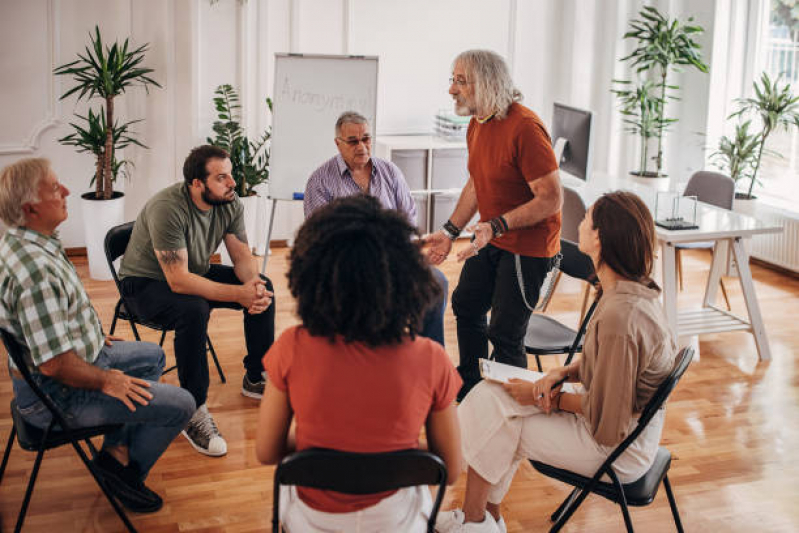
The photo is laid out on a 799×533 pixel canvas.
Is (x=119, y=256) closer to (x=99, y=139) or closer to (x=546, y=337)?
(x=99, y=139)

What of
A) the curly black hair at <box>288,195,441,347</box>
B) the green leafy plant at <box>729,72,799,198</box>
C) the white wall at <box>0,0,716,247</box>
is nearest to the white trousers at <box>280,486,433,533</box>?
the curly black hair at <box>288,195,441,347</box>

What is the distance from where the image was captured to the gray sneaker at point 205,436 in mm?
3404

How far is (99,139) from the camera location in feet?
17.6

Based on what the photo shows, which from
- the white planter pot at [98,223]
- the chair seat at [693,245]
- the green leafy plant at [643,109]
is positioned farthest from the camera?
the green leafy plant at [643,109]

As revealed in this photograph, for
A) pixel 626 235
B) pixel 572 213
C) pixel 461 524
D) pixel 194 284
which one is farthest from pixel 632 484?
pixel 572 213

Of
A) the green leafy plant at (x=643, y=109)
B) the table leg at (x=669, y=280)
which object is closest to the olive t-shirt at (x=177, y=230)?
the table leg at (x=669, y=280)

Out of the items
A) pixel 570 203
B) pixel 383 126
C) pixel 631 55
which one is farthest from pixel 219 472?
pixel 631 55

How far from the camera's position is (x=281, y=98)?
206 inches

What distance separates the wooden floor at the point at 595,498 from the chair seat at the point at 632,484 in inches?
20.7

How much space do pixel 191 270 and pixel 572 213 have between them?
213 centimetres

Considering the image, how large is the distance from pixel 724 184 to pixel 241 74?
331 cm

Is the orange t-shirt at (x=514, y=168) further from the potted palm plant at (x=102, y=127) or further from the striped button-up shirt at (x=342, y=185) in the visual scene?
the potted palm plant at (x=102, y=127)

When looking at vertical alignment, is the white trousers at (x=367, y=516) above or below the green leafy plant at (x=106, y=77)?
below

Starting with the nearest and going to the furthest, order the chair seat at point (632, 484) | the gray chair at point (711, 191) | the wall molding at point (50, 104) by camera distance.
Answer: the chair seat at point (632, 484) < the gray chair at point (711, 191) < the wall molding at point (50, 104)
